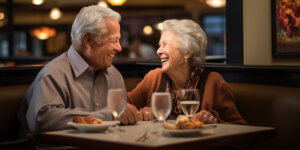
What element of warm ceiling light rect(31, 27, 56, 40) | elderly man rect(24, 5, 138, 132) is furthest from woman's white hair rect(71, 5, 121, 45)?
warm ceiling light rect(31, 27, 56, 40)

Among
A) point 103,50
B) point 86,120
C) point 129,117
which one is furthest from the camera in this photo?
point 103,50

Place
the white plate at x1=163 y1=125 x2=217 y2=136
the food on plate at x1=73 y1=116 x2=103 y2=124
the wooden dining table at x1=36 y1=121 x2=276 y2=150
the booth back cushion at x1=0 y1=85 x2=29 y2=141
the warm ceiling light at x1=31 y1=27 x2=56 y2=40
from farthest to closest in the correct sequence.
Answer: the warm ceiling light at x1=31 y1=27 x2=56 y2=40 → the booth back cushion at x1=0 y1=85 x2=29 y2=141 → the food on plate at x1=73 y1=116 x2=103 y2=124 → the white plate at x1=163 y1=125 x2=217 y2=136 → the wooden dining table at x1=36 y1=121 x2=276 y2=150

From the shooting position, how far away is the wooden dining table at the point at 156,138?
6.41 ft

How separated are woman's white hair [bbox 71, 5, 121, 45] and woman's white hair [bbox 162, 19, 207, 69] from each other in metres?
0.43

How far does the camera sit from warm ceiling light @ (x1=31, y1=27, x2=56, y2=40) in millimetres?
20656

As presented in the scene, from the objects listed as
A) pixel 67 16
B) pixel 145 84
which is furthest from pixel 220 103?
pixel 67 16

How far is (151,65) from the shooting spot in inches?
159

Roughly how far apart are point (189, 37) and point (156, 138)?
3.96ft

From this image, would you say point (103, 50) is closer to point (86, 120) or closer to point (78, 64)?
point (78, 64)

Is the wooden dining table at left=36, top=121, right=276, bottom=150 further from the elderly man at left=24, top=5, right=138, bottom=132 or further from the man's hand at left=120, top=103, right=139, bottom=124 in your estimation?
the elderly man at left=24, top=5, right=138, bottom=132

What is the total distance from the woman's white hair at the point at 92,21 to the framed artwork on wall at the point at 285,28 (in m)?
1.20

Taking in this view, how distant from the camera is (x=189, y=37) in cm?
313

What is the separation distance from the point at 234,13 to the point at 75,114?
1.68m

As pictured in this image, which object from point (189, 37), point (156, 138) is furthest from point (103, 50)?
point (156, 138)
